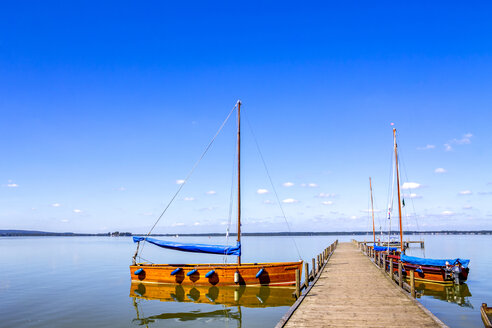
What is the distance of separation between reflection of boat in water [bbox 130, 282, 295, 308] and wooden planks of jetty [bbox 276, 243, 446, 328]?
4.00m

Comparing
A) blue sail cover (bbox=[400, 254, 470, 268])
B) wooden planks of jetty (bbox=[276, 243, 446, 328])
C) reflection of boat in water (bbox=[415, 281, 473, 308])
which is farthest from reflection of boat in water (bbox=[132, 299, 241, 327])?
blue sail cover (bbox=[400, 254, 470, 268])

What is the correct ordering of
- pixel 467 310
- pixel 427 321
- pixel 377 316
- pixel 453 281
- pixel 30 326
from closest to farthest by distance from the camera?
pixel 427 321 → pixel 377 316 → pixel 30 326 → pixel 467 310 → pixel 453 281

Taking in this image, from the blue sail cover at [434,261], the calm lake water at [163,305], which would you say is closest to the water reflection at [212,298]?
the calm lake water at [163,305]

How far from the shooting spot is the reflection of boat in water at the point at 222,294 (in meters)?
23.3

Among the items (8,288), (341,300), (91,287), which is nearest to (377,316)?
(341,300)

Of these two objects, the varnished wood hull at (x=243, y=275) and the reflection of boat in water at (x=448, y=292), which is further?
the varnished wood hull at (x=243, y=275)

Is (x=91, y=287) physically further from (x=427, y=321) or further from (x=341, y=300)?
(x=427, y=321)

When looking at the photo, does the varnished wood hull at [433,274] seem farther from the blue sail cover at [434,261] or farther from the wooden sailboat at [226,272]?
the wooden sailboat at [226,272]

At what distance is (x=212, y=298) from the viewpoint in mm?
24891

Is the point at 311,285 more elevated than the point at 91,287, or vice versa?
the point at 311,285

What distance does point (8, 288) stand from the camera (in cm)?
3062

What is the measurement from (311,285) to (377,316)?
7119mm

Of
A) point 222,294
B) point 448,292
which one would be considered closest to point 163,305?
point 222,294

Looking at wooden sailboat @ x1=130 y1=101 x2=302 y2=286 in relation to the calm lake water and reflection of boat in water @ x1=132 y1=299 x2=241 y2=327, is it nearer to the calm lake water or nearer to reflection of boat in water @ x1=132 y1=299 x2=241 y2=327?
the calm lake water
